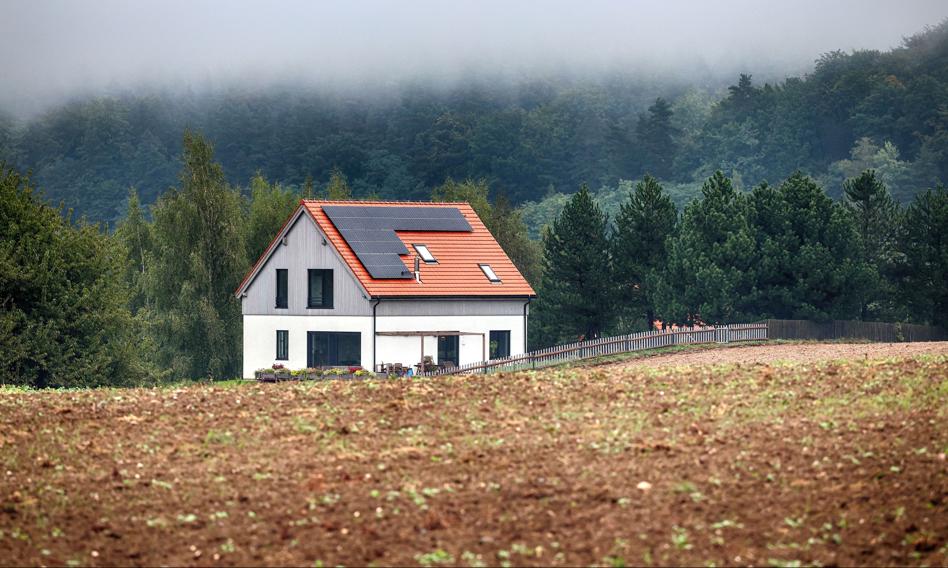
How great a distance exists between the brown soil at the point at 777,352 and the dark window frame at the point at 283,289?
12992mm

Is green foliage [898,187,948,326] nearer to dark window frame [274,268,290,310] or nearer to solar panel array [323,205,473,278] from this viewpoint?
solar panel array [323,205,473,278]

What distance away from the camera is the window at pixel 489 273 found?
185 ft

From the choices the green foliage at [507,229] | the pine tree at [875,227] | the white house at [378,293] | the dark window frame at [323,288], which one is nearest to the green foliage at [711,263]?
the pine tree at [875,227]

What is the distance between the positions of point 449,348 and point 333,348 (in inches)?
163

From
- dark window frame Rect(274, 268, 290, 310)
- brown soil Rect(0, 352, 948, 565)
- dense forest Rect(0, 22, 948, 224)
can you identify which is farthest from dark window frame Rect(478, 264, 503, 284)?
dense forest Rect(0, 22, 948, 224)

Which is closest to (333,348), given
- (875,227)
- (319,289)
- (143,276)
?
(319,289)

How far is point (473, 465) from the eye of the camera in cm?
1772

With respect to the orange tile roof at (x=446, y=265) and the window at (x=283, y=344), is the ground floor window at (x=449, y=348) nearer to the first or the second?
the orange tile roof at (x=446, y=265)

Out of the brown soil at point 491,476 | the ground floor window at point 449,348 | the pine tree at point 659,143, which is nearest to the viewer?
the brown soil at point 491,476

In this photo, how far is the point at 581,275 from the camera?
7144 cm

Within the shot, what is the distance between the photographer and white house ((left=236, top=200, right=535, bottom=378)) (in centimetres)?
5375

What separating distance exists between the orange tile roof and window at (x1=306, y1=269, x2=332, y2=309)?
138 cm

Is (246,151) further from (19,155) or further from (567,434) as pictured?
(567,434)

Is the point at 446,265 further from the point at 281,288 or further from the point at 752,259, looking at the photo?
the point at 752,259
